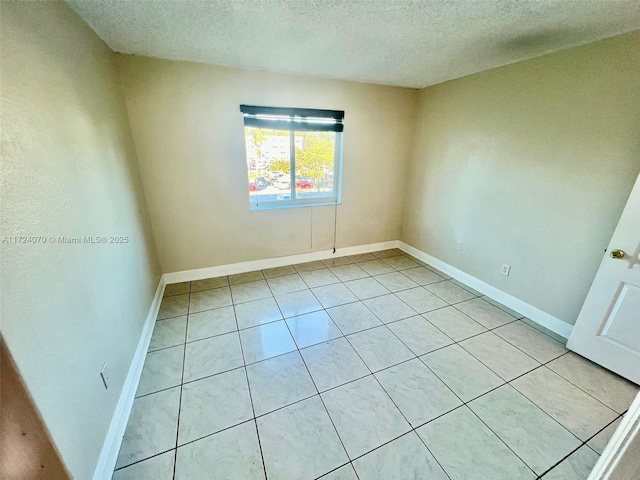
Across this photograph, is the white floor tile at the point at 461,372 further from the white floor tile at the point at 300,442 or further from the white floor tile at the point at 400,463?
the white floor tile at the point at 300,442

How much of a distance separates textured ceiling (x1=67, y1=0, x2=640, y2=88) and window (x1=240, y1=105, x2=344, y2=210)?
1.77 feet

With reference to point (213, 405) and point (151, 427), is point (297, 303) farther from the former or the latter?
point (151, 427)

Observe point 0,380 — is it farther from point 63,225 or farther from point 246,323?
point 246,323

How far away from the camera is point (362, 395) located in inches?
63.9

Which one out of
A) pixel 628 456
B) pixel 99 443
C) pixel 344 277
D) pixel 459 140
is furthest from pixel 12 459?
pixel 459 140

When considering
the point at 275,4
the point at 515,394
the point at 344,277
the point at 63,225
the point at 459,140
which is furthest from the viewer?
the point at 344,277

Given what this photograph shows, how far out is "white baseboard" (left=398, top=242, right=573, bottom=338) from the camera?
7.13ft

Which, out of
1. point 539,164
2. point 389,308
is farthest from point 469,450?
point 539,164

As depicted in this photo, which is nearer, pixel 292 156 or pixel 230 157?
pixel 230 157

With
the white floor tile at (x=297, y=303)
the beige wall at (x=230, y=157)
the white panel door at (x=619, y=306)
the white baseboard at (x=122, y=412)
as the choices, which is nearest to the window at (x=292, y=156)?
the beige wall at (x=230, y=157)

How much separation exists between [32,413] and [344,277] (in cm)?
258

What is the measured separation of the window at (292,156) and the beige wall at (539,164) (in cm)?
126

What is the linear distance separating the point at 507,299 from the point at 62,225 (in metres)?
3.36

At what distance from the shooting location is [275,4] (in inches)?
54.2
